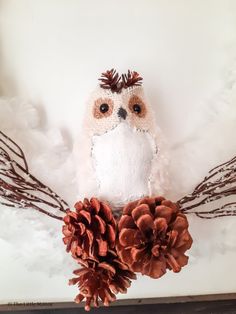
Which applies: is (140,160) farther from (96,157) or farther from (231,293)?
(231,293)

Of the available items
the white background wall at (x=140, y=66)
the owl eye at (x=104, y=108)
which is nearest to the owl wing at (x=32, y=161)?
the white background wall at (x=140, y=66)

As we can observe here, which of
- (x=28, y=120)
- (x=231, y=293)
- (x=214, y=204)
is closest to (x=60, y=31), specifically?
(x=28, y=120)

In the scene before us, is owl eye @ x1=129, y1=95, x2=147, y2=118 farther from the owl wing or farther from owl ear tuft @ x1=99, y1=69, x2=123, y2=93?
the owl wing

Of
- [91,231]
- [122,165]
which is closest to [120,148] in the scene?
[122,165]

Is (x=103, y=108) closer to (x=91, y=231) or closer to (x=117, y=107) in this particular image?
(x=117, y=107)

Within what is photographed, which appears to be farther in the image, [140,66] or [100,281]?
[140,66]

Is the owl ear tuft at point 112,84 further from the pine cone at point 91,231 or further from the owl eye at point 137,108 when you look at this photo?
the pine cone at point 91,231
